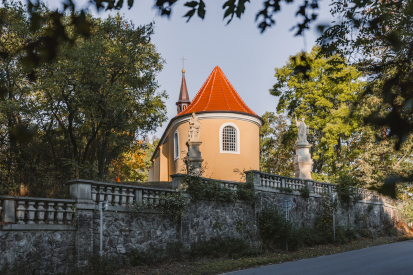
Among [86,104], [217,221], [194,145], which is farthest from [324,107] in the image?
[86,104]

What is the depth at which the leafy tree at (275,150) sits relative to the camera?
Result: 37.2 meters

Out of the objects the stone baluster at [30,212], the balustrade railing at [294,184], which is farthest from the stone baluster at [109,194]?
the balustrade railing at [294,184]

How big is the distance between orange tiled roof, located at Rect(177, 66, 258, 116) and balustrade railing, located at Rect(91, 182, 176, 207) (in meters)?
13.3

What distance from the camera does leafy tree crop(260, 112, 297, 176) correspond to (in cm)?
3725

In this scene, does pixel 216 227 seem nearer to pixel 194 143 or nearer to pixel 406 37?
pixel 194 143

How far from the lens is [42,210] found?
10.0 meters

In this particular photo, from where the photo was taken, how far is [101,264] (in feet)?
33.8

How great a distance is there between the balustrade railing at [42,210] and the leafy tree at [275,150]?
28500 millimetres

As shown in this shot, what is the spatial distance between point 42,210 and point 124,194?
2.70 metres

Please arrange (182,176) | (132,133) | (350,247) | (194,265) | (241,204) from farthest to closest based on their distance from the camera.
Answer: (132,133) → (350,247) → (241,204) → (182,176) → (194,265)

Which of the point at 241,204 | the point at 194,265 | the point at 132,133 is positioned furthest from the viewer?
the point at 132,133

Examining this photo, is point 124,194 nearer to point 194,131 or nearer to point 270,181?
point 270,181

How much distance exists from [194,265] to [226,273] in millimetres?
1513

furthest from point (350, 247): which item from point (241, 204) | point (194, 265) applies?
point (194, 265)
